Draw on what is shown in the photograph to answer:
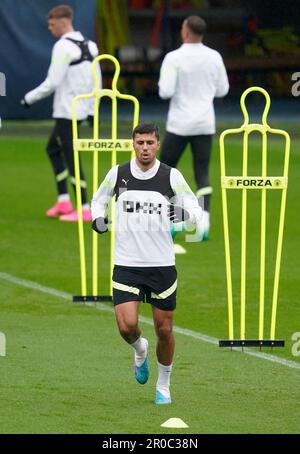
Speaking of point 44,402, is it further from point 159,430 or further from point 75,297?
Result: point 75,297

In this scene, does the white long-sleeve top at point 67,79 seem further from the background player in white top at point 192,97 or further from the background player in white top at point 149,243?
the background player in white top at point 149,243

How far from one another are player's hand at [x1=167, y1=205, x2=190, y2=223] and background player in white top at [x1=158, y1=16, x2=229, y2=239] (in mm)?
6868

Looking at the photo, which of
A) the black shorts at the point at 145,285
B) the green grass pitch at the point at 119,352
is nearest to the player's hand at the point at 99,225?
the black shorts at the point at 145,285

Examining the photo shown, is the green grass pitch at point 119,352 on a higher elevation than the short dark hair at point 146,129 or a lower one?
lower

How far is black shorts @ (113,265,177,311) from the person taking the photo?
34.2 feet

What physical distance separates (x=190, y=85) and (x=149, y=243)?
7291 mm

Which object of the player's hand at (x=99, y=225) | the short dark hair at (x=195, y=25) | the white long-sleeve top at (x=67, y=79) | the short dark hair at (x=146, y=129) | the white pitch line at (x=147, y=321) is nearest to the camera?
the short dark hair at (x=146, y=129)

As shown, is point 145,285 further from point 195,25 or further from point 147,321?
point 195,25

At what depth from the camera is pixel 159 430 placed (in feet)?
31.5

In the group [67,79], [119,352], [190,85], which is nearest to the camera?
[119,352]

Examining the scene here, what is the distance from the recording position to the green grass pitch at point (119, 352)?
10055mm

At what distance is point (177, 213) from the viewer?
10.4 metres

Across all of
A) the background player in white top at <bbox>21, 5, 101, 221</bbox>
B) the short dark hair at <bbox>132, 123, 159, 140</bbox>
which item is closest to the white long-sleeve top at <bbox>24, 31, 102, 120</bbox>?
the background player in white top at <bbox>21, 5, 101, 221</bbox>

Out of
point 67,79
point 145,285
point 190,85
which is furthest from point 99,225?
point 67,79
